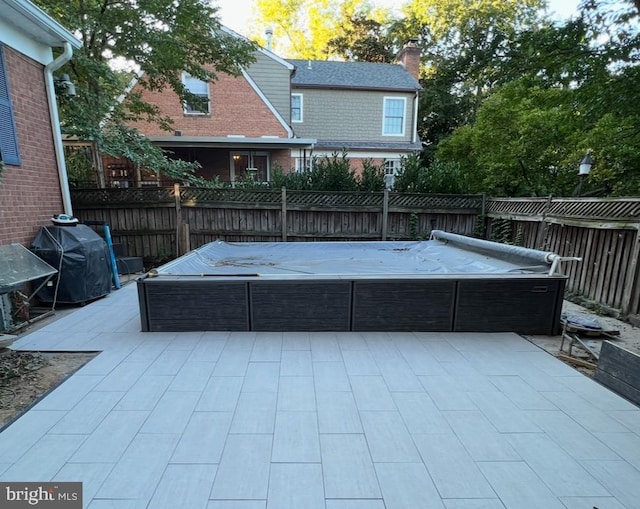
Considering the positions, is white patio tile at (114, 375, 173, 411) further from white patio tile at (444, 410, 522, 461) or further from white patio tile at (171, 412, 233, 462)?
white patio tile at (444, 410, 522, 461)

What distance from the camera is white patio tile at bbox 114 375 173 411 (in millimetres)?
2275

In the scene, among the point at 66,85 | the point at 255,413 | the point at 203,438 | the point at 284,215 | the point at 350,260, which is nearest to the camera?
the point at 203,438

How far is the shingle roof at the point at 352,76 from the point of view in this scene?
12.9 meters

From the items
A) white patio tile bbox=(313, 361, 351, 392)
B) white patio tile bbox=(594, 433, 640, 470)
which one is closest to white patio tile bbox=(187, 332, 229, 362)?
white patio tile bbox=(313, 361, 351, 392)

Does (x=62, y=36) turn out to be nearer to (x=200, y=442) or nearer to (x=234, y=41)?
(x=234, y=41)

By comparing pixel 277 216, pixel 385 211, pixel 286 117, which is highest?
pixel 286 117

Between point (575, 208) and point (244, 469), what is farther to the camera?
point (575, 208)

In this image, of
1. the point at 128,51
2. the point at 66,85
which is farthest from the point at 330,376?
the point at 128,51

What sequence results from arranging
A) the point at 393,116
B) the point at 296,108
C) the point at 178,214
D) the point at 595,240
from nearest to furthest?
the point at 595,240, the point at 178,214, the point at 296,108, the point at 393,116

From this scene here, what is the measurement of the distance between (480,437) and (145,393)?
2.19 m

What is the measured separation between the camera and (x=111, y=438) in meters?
1.95

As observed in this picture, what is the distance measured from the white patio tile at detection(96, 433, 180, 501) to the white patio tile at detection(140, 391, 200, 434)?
61mm

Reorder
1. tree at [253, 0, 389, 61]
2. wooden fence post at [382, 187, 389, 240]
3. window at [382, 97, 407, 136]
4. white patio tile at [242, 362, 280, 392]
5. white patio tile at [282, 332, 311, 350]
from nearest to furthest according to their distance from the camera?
white patio tile at [242, 362, 280, 392] → white patio tile at [282, 332, 311, 350] → wooden fence post at [382, 187, 389, 240] → window at [382, 97, 407, 136] → tree at [253, 0, 389, 61]

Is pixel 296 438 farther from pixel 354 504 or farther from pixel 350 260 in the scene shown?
pixel 350 260
